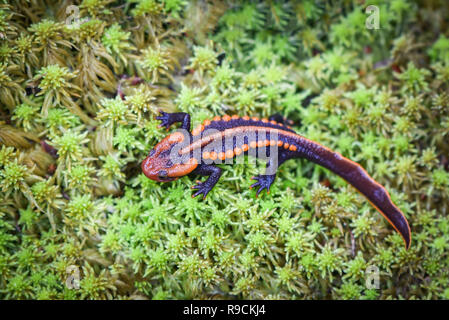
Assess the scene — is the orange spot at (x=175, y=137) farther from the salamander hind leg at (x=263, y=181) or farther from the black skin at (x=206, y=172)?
the salamander hind leg at (x=263, y=181)

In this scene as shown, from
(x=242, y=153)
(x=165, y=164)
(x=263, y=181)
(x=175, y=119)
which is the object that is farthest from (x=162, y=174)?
(x=263, y=181)

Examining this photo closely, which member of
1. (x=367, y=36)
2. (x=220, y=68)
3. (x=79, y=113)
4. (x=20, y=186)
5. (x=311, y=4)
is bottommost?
(x=20, y=186)

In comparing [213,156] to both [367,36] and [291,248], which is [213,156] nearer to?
[291,248]

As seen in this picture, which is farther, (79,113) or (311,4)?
(311,4)

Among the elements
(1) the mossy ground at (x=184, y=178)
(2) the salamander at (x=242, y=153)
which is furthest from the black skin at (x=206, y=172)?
(1) the mossy ground at (x=184, y=178)

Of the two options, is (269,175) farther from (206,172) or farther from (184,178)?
(184,178)
